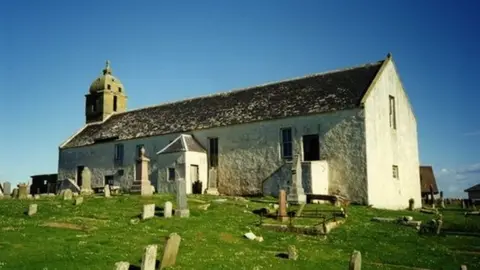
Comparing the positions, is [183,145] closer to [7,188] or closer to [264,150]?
[264,150]

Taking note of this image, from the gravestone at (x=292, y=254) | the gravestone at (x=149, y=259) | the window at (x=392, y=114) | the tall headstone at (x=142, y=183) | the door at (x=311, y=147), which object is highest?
the window at (x=392, y=114)

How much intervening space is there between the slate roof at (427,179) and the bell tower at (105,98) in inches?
1690

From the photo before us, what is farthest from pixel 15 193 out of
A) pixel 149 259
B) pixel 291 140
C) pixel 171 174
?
pixel 149 259

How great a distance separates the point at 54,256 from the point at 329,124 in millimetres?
25718

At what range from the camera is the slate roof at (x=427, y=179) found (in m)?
61.2

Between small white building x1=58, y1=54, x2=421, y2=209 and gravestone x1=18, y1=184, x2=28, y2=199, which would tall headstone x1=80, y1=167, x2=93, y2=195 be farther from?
small white building x1=58, y1=54, x2=421, y2=209

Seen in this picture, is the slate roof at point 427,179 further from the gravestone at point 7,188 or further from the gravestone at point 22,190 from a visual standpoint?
the gravestone at point 7,188

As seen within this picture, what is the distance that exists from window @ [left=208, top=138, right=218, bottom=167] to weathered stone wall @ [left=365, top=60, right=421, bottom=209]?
48.6ft

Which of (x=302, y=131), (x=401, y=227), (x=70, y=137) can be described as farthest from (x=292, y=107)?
(x=70, y=137)

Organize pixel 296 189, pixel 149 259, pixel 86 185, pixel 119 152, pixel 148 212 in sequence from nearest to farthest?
1. pixel 149 259
2. pixel 148 212
3. pixel 296 189
4. pixel 86 185
5. pixel 119 152

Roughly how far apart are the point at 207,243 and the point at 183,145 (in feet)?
78.7

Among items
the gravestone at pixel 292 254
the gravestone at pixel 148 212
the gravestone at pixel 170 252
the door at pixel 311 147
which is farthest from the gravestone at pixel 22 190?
the gravestone at pixel 292 254

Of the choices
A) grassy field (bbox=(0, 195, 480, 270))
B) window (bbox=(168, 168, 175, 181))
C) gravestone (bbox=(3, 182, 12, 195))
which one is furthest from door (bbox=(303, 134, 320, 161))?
gravestone (bbox=(3, 182, 12, 195))

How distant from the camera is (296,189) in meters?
32.1
